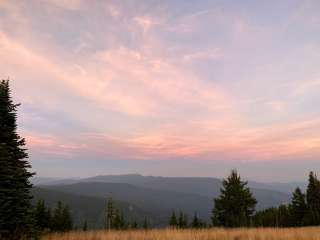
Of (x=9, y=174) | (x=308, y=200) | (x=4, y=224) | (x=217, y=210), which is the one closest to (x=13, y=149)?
(x=9, y=174)

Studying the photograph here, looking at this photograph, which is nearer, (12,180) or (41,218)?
(12,180)

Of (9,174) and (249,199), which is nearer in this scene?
(9,174)

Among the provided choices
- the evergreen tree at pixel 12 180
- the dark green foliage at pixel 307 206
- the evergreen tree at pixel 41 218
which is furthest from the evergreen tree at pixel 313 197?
the evergreen tree at pixel 12 180

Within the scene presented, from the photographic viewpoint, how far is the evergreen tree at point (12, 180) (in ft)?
36.8

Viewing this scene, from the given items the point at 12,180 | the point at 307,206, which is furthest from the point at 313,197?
the point at 12,180

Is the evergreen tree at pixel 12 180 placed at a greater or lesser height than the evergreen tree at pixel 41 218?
greater

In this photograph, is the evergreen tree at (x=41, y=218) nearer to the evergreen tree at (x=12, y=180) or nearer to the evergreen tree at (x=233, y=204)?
the evergreen tree at (x=12, y=180)

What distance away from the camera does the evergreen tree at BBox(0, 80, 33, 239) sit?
11218 millimetres

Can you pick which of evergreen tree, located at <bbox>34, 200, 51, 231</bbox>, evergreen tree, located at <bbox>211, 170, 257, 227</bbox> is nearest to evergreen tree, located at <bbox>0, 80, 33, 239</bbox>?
evergreen tree, located at <bbox>34, 200, 51, 231</bbox>

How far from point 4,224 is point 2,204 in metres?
0.72

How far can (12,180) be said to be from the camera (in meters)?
11.8

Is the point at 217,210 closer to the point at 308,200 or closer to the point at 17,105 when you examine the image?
the point at 308,200

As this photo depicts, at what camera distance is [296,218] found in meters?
41.0

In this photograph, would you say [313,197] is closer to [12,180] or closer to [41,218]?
[41,218]
